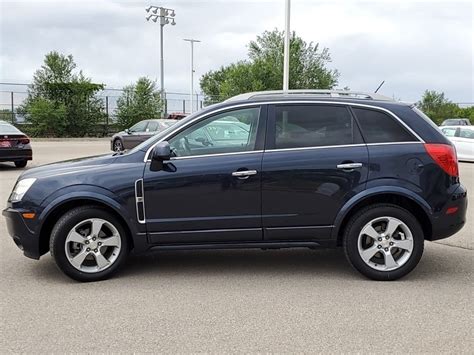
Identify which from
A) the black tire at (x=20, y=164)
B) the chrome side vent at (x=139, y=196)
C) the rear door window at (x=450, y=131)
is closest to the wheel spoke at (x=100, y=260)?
the chrome side vent at (x=139, y=196)

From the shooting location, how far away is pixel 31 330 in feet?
13.3

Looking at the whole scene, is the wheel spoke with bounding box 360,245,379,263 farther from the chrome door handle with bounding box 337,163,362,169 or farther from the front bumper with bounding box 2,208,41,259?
the front bumper with bounding box 2,208,41,259

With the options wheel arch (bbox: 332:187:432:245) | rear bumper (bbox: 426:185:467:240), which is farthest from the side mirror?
rear bumper (bbox: 426:185:467:240)

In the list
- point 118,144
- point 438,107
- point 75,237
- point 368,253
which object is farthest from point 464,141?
point 438,107

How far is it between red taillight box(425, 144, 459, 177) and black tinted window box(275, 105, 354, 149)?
2.55 ft

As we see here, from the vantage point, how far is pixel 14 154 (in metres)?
15.2

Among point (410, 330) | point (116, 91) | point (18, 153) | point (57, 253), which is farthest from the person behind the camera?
point (116, 91)

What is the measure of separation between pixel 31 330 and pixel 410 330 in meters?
2.84

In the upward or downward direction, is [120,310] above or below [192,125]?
below

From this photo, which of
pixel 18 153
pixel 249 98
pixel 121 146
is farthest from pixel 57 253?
pixel 121 146

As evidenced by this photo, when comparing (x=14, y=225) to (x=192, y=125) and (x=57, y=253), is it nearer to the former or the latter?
(x=57, y=253)

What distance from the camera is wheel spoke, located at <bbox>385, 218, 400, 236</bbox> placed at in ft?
17.1

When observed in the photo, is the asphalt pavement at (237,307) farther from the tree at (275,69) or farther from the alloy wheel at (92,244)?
the tree at (275,69)

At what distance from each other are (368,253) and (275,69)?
36.2 m
